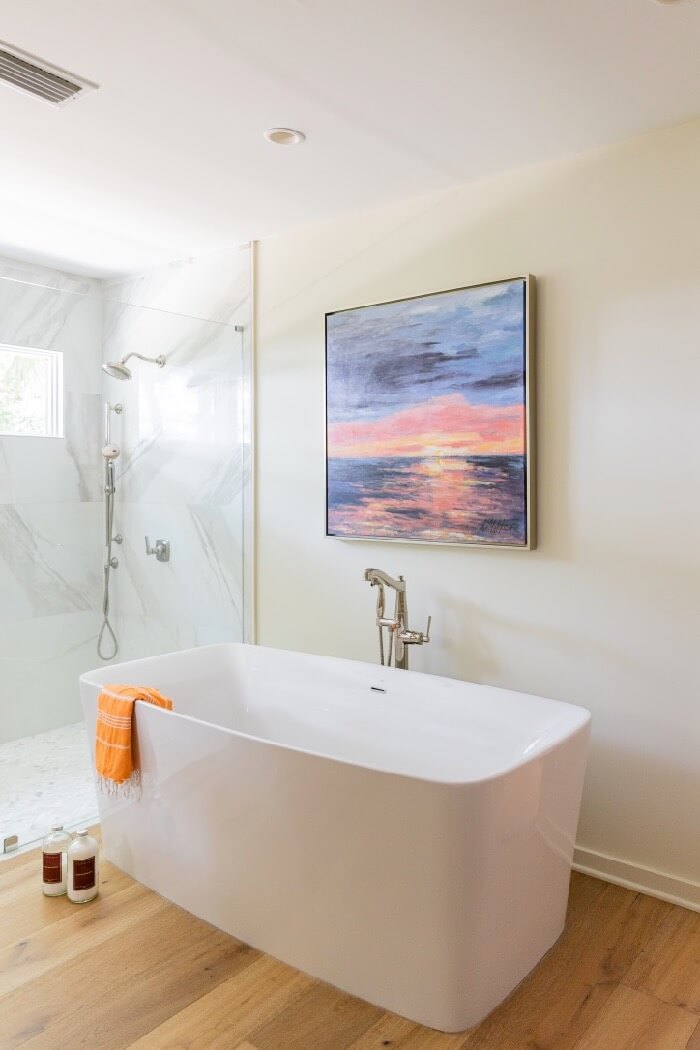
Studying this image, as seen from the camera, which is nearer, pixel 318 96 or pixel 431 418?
pixel 318 96

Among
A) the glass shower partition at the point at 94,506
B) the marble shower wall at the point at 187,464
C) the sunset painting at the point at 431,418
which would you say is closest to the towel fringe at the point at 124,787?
the glass shower partition at the point at 94,506

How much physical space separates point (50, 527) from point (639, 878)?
2.55 m

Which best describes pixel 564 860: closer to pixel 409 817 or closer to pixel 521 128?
pixel 409 817

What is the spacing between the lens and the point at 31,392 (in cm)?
310

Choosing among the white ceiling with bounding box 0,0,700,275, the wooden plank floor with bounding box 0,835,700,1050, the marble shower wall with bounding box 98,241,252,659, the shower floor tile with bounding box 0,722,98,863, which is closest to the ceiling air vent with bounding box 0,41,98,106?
the white ceiling with bounding box 0,0,700,275

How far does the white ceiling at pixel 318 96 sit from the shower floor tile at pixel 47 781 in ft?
7.16

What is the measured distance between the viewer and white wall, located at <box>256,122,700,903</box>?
8.26 feet

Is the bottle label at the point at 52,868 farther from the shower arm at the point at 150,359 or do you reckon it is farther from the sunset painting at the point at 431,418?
the shower arm at the point at 150,359

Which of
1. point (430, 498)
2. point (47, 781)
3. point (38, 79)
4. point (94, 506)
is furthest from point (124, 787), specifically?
point (38, 79)

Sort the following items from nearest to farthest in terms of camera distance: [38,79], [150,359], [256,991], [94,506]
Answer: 1. [256,991]
2. [38,79]
3. [94,506]
4. [150,359]

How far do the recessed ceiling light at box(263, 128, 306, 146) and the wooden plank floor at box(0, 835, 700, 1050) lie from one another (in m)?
2.52

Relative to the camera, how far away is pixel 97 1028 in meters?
1.94

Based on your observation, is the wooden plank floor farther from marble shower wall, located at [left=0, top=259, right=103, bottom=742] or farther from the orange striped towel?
marble shower wall, located at [left=0, top=259, right=103, bottom=742]
